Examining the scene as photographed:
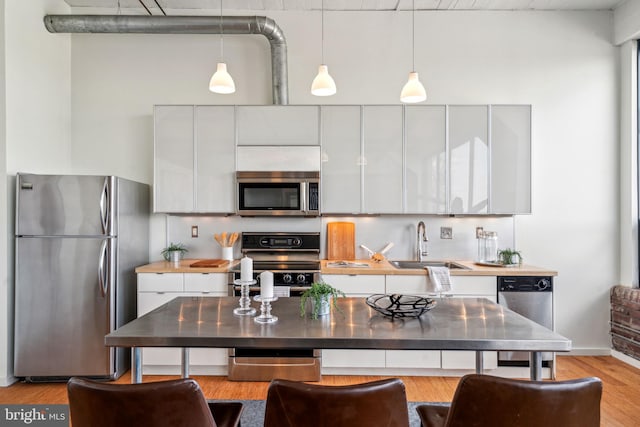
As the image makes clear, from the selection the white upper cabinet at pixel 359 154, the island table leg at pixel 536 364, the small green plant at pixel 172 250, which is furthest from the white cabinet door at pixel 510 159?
the small green plant at pixel 172 250

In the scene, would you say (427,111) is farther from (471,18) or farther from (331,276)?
(331,276)

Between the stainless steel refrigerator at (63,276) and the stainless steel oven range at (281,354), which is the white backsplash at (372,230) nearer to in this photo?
the stainless steel oven range at (281,354)

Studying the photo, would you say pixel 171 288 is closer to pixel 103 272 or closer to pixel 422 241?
pixel 103 272

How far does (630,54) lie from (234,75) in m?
3.83

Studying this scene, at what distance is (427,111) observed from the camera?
3590mm

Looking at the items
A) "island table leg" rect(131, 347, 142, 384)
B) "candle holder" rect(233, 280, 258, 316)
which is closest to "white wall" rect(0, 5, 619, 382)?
"candle holder" rect(233, 280, 258, 316)

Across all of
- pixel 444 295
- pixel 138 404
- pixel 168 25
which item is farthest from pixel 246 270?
pixel 168 25

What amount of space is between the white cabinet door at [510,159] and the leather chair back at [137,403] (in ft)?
10.4

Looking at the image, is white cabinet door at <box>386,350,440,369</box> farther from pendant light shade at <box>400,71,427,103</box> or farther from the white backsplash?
pendant light shade at <box>400,71,427,103</box>

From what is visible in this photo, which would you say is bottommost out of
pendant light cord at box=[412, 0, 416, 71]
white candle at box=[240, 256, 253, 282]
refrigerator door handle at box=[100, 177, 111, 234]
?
white candle at box=[240, 256, 253, 282]

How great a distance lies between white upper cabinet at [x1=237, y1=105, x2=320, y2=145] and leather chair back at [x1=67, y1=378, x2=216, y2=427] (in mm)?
2705

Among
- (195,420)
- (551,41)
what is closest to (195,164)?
(195,420)

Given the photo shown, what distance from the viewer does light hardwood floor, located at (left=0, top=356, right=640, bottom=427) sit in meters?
2.74

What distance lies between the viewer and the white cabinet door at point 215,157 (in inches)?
142
